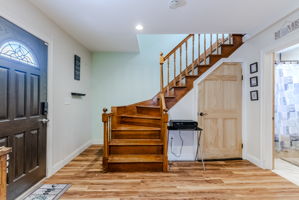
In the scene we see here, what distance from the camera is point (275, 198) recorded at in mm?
2139

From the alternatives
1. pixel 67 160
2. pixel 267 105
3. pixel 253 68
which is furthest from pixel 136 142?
pixel 253 68

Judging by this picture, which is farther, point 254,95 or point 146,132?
point 146,132

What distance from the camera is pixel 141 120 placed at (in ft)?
12.1

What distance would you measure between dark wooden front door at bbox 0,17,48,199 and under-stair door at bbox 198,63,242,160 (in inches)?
109

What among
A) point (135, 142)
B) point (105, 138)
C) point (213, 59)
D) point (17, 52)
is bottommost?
point (135, 142)

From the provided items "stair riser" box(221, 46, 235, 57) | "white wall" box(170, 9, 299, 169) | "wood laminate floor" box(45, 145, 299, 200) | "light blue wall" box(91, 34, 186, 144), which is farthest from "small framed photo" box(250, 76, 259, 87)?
"light blue wall" box(91, 34, 186, 144)

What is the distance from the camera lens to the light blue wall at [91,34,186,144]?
454 centimetres

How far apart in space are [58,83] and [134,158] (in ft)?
5.90

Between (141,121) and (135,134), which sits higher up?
(141,121)

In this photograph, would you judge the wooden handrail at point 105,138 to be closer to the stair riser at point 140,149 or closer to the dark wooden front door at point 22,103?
the stair riser at point 140,149

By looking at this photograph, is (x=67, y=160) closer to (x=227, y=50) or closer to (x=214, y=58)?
(x=214, y=58)

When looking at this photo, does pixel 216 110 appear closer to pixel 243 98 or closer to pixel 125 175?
pixel 243 98

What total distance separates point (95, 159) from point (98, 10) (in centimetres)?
267

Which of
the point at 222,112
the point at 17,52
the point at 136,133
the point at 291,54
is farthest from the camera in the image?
the point at 291,54
